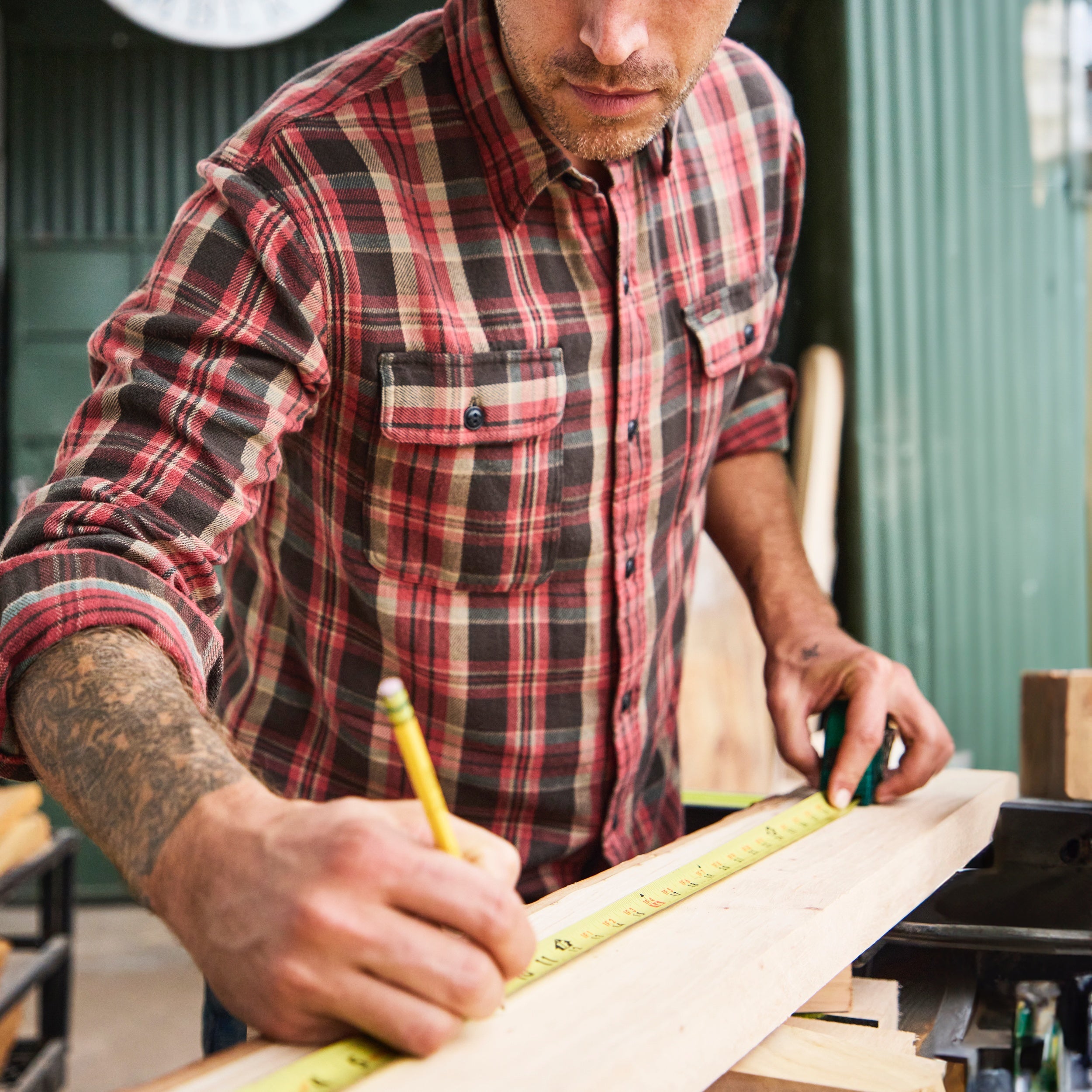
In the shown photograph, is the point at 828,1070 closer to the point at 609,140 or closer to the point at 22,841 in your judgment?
the point at 609,140

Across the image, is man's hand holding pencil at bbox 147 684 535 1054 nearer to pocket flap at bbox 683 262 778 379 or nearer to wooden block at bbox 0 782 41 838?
pocket flap at bbox 683 262 778 379

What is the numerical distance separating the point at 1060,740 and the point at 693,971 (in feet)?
2.58

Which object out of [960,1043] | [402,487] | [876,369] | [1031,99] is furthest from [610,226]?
[1031,99]

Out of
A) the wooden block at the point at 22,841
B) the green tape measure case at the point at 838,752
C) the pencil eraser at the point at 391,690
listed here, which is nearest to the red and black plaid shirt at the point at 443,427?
the green tape measure case at the point at 838,752

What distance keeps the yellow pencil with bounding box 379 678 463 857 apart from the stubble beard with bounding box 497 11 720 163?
28.6 inches

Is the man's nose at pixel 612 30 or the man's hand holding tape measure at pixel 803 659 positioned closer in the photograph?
the man's nose at pixel 612 30

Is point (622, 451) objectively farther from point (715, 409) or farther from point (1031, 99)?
point (1031, 99)

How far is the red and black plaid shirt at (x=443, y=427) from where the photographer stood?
1.08m

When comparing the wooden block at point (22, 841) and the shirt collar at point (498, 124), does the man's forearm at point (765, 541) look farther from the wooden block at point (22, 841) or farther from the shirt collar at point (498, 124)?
the wooden block at point (22, 841)

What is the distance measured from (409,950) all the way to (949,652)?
3.76 m

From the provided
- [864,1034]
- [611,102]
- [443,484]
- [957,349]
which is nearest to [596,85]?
[611,102]

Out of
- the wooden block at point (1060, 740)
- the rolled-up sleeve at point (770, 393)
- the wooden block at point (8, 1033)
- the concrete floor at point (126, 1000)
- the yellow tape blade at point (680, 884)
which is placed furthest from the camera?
the concrete floor at point (126, 1000)

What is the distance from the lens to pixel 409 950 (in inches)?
26.1

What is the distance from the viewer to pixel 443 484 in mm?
1315
